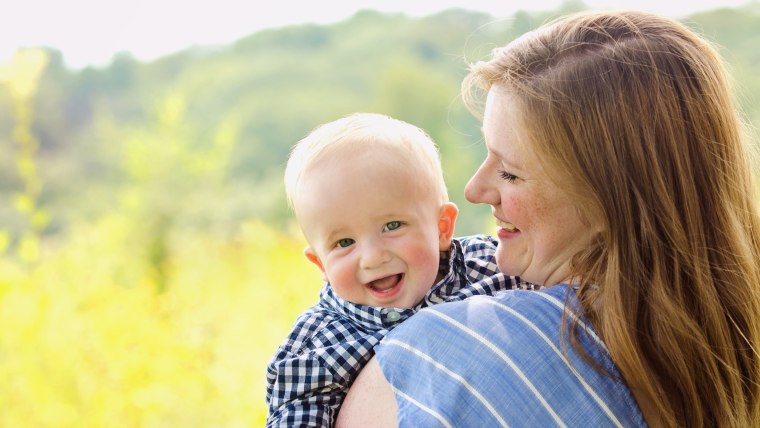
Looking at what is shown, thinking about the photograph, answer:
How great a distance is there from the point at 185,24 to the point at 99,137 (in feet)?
3.15

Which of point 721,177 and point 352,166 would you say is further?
point 352,166

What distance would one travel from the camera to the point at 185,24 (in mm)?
6266

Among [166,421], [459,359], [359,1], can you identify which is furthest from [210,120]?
[459,359]

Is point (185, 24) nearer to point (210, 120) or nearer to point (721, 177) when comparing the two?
point (210, 120)

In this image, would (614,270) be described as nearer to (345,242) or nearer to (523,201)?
(523,201)

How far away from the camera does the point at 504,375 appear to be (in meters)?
1.29

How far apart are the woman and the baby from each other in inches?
7.3

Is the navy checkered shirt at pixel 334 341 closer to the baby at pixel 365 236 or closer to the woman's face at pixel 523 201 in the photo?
the baby at pixel 365 236

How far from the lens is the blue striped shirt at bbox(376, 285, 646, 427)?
1287mm

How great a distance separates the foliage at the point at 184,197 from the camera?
133 inches

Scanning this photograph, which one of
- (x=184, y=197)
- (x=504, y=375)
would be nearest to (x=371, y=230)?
(x=504, y=375)

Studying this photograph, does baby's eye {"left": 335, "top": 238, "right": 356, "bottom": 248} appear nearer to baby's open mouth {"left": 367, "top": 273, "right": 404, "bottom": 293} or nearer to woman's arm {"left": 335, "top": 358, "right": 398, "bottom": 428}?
baby's open mouth {"left": 367, "top": 273, "right": 404, "bottom": 293}

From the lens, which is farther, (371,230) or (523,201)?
(371,230)

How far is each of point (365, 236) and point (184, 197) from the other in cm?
342
